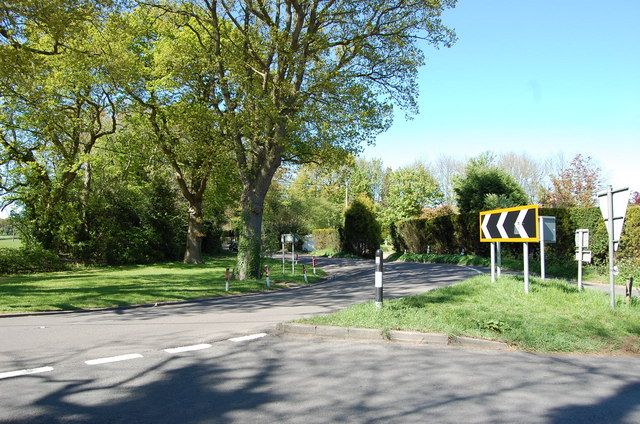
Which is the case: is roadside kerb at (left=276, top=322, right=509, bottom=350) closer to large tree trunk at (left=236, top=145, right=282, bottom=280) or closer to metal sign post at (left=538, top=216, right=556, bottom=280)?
metal sign post at (left=538, top=216, right=556, bottom=280)

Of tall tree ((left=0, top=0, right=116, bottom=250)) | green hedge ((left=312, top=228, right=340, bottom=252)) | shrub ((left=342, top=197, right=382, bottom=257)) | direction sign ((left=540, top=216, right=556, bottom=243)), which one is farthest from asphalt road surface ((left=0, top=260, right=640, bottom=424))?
green hedge ((left=312, top=228, right=340, bottom=252))

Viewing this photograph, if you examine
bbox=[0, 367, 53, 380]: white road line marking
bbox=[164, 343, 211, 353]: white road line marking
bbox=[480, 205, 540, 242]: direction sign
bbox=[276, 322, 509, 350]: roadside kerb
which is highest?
bbox=[480, 205, 540, 242]: direction sign

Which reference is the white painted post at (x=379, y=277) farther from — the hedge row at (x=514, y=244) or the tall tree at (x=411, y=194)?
the tall tree at (x=411, y=194)

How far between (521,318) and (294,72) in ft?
47.2

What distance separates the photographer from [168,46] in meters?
19.5

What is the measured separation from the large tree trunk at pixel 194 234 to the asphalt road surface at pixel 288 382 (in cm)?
2253

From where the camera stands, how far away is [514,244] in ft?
83.8

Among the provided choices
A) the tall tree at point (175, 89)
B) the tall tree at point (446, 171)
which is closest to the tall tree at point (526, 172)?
the tall tree at point (446, 171)

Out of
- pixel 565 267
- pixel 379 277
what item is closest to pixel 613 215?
pixel 379 277

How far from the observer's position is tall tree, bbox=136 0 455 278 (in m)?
17.0

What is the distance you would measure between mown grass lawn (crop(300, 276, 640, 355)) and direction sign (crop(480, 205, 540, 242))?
1179mm

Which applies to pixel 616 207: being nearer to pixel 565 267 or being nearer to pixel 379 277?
pixel 379 277

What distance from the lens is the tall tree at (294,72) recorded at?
16984 millimetres

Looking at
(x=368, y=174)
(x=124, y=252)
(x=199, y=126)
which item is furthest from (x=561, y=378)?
Result: (x=368, y=174)
